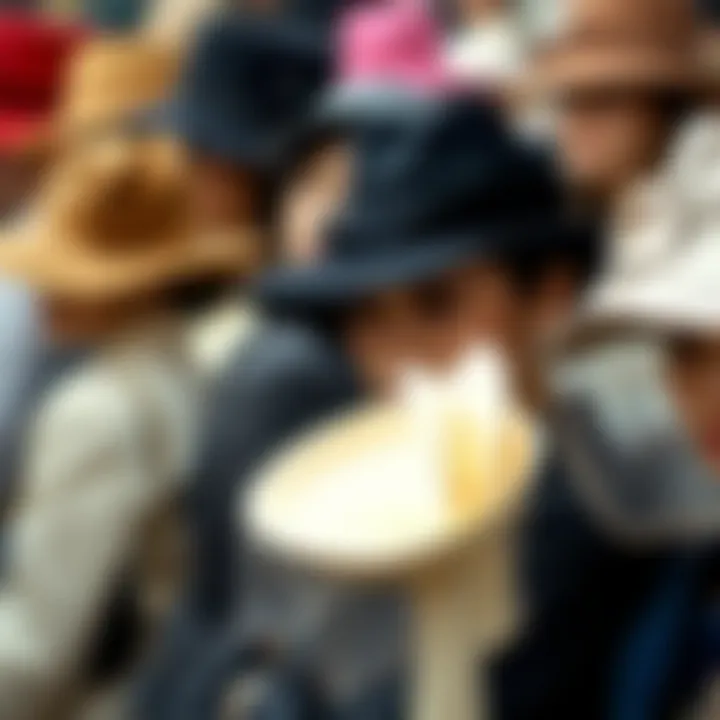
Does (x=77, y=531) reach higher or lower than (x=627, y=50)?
lower

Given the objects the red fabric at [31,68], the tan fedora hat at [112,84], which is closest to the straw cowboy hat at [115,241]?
the tan fedora hat at [112,84]

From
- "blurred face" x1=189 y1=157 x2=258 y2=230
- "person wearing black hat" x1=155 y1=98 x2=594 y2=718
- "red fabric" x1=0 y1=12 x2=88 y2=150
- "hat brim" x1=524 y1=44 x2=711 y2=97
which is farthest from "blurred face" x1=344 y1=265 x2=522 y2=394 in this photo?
"red fabric" x1=0 y1=12 x2=88 y2=150

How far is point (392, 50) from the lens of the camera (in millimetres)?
724

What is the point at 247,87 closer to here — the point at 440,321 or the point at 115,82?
the point at 115,82

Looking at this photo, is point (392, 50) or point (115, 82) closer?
point (392, 50)

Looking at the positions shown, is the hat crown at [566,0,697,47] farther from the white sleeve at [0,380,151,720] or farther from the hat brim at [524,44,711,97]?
the white sleeve at [0,380,151,720]

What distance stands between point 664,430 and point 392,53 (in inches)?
10.0

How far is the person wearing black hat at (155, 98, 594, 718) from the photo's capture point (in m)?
0.56

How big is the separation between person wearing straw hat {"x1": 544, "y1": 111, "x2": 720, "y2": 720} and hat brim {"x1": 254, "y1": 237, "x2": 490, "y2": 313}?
0.05m

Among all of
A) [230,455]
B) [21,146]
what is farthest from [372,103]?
[21,146]

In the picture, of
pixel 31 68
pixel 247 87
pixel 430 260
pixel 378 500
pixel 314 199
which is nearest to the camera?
pixel 378 500

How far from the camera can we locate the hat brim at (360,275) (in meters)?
0.56

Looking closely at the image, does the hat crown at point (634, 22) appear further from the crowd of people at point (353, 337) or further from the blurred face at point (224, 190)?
the blurred face at point (224, 190)

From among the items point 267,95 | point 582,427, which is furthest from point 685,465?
point 267,95
